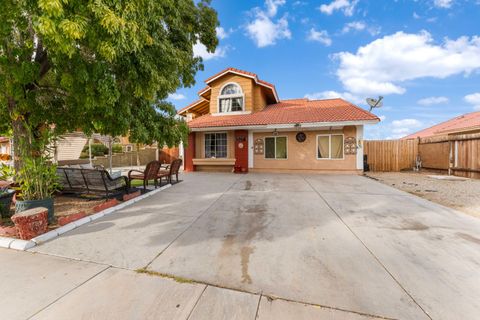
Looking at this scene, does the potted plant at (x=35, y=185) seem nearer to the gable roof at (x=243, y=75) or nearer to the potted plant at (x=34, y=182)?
the potted plant at (x=34, y=182)

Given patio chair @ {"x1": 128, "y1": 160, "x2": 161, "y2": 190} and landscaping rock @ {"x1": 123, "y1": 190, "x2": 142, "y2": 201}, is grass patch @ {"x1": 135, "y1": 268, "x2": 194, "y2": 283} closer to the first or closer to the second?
landscaping rock @ {"x1": 123, "y1": 190, "x2": 142, "y2": 201}

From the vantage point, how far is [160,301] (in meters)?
2.03

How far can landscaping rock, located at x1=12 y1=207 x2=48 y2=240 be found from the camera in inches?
130

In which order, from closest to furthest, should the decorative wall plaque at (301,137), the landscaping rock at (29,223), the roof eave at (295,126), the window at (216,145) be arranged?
the landscaping rock at (29,223) → the roof eave at (295,126) → the decorative wall plaque at (301,137) → the window at (216,145)

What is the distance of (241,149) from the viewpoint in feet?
41.4

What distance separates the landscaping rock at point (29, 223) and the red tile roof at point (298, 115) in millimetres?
9434

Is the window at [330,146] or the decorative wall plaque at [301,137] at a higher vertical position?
the decorative wall plaque at [301,137]

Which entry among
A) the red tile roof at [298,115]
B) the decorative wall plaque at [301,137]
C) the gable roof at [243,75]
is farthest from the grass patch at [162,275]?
the gable roof at [243,75]

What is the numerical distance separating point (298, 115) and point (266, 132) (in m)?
2.16

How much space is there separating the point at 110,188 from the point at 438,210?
Result: 8600 mm

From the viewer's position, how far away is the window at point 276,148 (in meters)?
12.3

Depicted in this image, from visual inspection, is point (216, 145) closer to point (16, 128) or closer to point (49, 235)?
point (16, 128)

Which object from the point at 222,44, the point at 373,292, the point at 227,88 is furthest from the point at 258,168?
the point at 373,292

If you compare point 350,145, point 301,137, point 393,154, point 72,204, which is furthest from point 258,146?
point 72,204
